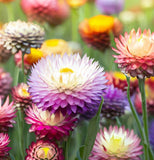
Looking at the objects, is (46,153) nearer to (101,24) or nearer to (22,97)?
(22,97)

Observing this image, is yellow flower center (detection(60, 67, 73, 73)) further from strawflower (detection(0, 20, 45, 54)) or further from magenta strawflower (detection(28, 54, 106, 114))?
strawflower (detection(0, 20, 45, 54))

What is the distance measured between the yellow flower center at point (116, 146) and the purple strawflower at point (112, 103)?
0.22 meters

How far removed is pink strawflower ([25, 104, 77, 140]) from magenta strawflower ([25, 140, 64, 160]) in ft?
0.06

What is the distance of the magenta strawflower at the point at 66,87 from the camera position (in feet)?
2.56

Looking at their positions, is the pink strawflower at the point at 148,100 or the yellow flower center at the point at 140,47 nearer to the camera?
the yellow flower center at the point at 140,47

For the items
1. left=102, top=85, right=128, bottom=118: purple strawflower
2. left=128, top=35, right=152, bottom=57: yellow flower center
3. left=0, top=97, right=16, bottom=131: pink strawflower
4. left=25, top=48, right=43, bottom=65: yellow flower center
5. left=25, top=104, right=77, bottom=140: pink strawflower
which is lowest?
left=25, top=104, right=77, bottom=140: pink strawflower

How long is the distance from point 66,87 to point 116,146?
0.67ft

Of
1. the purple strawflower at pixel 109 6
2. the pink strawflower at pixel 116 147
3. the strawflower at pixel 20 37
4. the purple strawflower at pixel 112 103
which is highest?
the purple strawflower at pixel 109 6

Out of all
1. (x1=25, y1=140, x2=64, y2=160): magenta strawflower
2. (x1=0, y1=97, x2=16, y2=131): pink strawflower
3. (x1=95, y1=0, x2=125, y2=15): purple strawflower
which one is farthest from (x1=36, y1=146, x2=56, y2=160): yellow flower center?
(x1=95, y1=0, x2=125, y2=15): purple strawflower

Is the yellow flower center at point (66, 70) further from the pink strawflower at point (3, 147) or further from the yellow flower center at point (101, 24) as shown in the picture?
the yellow flower center at point (101, 24)

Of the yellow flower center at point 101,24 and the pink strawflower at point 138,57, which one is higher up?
the yellow flower center at point 101,24

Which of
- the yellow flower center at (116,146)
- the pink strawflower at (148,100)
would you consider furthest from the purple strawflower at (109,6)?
the yellow flower center at (116,146)

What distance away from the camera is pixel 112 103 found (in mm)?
1100

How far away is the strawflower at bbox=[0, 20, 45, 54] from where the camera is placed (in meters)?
1.05
